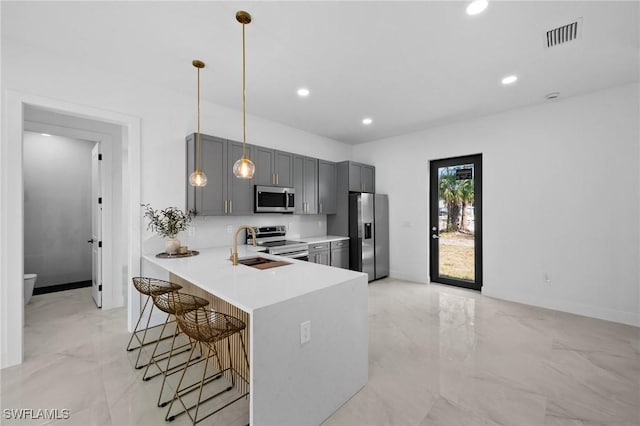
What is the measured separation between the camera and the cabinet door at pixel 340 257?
15.8 ft

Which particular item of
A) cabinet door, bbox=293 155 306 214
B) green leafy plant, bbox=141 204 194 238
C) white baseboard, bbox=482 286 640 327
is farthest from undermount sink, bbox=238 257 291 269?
white baseboard, bbox=482 286 640 327

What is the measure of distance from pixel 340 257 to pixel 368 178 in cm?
175

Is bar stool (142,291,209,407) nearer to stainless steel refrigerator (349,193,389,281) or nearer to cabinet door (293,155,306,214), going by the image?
cabinet door (293,155,306,214)

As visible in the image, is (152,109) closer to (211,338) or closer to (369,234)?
(211,338)

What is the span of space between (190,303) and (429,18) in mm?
2884

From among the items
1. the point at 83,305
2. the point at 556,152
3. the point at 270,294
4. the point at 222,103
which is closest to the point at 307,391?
the point at 270,294

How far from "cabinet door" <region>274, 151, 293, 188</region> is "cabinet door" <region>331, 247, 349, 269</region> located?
1404 millimetres

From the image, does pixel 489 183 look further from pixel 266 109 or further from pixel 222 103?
pixel 222 103

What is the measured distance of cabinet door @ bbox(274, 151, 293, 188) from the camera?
431cm

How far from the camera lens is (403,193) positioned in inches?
210

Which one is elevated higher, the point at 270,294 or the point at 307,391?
the point at 270,294

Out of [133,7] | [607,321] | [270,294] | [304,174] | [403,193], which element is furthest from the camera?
[403,193]

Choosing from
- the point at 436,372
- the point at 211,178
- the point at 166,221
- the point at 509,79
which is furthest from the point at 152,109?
the point at 509,79

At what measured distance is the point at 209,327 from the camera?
169 cm
